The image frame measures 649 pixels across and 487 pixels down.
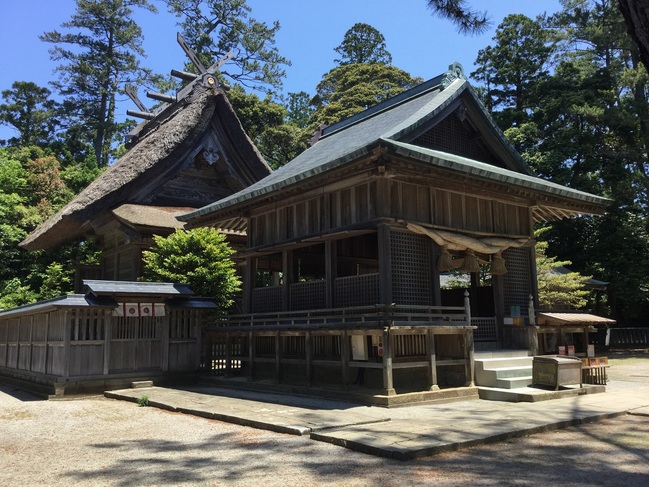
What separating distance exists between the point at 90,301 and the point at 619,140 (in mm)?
31622

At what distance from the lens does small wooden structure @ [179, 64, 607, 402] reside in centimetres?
1184

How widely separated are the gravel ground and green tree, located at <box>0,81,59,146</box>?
42.7 m

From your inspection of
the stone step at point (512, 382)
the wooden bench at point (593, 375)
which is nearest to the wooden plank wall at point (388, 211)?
the stone step at point (512, 382)

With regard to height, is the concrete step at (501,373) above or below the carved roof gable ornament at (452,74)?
below

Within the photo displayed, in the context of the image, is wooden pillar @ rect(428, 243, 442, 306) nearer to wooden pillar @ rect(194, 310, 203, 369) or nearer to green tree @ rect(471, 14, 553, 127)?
wooden pillar @ rect(194, 310, 203, 369)

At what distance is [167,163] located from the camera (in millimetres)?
20547

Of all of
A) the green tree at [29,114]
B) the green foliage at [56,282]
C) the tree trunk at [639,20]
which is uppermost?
the green tree at [29,114]

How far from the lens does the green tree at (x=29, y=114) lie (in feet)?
149

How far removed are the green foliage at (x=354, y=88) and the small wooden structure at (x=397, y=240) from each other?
77.0 ft

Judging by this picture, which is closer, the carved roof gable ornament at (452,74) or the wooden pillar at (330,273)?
the wooden pillar at (330,273)

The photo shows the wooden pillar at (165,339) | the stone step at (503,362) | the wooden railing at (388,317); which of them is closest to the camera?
the wooden railing at (388,317)

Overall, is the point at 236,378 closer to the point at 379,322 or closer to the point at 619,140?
the point at 379,322

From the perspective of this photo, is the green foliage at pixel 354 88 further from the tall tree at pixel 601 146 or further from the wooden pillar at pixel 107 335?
the wooden pillar at pixel 107 335

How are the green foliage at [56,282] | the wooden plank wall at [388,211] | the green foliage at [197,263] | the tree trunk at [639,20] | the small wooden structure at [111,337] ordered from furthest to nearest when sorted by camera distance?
the green foliage at [56,282], the green foliage at [197,263], the small wooden structure at [111,337], the wooden plank wall at [388,211], the tree trunk at [639,20]
